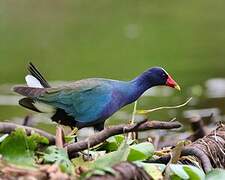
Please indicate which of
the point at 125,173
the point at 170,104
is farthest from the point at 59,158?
the point at 170,104

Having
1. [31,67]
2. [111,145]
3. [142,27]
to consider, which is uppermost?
[31,67]

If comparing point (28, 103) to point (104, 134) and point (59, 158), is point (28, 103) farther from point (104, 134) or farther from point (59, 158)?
point (59, 158)

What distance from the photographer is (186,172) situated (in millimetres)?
2555

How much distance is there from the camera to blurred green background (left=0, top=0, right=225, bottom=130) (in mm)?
12992

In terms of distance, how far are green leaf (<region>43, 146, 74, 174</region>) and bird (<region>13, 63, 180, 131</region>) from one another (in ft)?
2.19

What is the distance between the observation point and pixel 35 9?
2750cm

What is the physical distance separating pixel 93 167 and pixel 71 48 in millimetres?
16870

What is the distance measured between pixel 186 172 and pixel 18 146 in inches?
21.0

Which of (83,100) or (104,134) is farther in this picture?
(83,100)

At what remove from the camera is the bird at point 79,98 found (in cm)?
309

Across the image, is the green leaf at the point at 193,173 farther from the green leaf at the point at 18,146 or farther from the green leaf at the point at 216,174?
the green leaf at the point at 18,146

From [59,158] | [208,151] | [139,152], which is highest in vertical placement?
[59,158]

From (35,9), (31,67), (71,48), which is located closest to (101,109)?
(31,67)

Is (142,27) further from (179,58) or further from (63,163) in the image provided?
(63,163)
